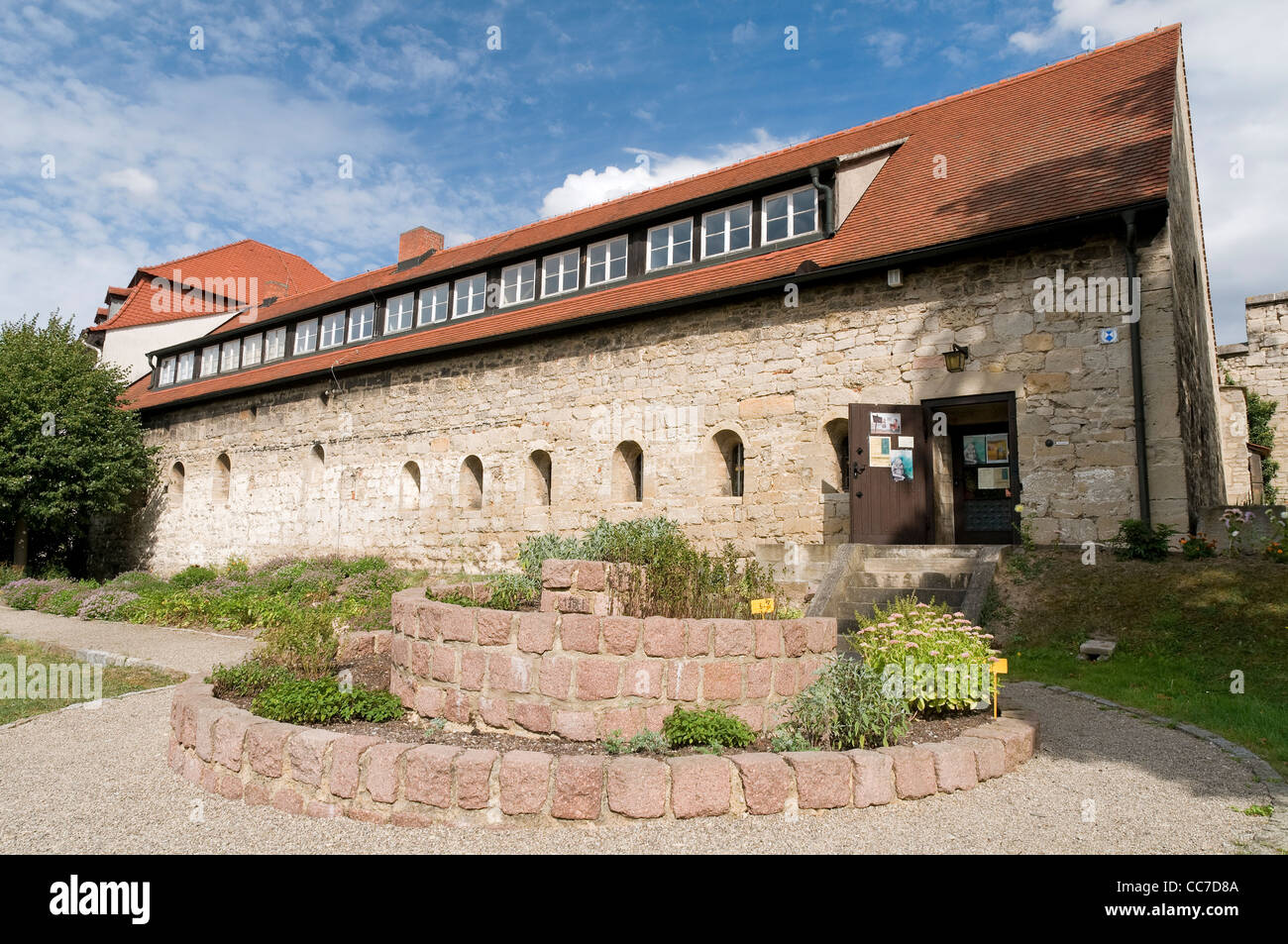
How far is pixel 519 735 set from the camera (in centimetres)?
538

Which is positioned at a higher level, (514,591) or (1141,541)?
(1141,541)

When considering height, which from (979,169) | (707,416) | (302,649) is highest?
(979,169)

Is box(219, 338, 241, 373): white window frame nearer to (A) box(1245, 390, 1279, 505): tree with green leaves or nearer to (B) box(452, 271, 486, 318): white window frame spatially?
(B) box(452, 271, 486, 318): white window frame

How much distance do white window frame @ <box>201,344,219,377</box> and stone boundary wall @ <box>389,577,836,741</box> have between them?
21.1 metres

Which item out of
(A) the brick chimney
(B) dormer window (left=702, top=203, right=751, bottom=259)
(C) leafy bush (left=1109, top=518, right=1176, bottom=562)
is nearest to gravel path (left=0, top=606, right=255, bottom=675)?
(B) dormer window (left=702, top=203, right=751, bottom=259)

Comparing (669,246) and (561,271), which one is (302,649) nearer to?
(669,246)

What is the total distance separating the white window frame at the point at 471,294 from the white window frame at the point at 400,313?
132 cm

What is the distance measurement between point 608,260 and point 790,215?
368 cm

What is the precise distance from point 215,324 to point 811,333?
2224 cm

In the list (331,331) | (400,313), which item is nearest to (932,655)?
(400,313)

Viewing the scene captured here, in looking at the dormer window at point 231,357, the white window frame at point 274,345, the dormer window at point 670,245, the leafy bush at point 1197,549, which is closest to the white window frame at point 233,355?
the dormer window at point 231,357

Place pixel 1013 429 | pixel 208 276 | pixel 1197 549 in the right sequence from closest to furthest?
pixel 1197 549, pixel 1013 429, pixel 208 276

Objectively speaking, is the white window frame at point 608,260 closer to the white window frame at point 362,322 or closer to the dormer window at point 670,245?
the dormer window at point 670,245

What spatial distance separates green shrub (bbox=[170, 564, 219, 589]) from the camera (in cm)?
1675
